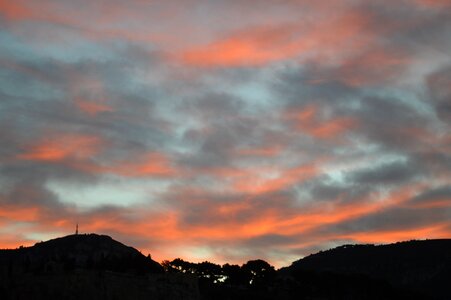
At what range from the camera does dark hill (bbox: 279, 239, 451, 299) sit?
147250 mm

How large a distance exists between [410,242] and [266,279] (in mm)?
73011

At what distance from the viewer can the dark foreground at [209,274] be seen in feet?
170

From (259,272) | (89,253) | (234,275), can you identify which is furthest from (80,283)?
(89,253)

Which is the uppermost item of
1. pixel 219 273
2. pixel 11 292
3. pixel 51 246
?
pixel 51 246

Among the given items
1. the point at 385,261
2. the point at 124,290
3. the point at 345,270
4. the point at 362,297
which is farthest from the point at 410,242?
the point at 124,290

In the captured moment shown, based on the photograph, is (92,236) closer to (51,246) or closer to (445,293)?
(51,246)

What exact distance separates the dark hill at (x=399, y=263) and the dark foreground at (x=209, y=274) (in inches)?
8.9

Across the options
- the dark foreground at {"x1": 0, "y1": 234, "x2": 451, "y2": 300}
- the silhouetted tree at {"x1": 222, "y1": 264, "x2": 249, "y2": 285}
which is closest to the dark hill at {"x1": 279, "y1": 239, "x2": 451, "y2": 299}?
the dark foreground at {"x1": 0, "y1": 234, "x2": 451, "y2": 300}

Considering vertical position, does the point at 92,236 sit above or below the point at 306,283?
above

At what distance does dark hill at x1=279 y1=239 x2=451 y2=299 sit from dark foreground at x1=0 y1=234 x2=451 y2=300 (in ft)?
0.74

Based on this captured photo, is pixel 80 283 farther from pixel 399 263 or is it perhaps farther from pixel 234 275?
pixel 399 263

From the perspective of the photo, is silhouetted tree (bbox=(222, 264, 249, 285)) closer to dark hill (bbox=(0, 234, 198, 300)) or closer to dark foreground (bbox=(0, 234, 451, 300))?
dark foreground (bbox=(0, 234, 451, 300))

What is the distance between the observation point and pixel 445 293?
141m

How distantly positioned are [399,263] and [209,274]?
2908 inches
